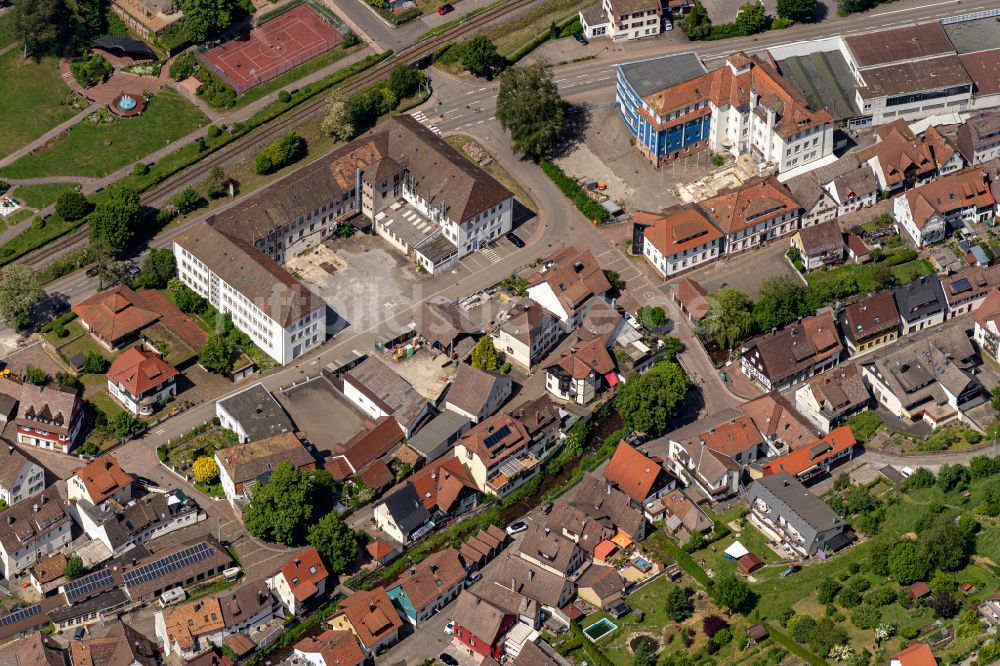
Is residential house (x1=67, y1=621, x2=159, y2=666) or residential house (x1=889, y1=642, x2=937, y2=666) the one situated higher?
residential house (x1=889, y1=642, x2=937, y2=666)

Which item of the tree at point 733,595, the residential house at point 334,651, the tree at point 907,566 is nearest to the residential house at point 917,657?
the tree at point 907,566

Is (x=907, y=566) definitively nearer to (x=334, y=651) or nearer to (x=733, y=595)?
(x=733, y=595)

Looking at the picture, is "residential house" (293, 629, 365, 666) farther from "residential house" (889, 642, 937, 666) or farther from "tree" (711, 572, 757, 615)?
"residential house" (889, 642, 937, 666)

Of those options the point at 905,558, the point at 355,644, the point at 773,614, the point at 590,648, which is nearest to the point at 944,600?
the point at 905,558

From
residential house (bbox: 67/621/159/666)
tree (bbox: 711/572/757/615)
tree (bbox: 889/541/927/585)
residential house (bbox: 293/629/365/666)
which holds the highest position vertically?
tree (bbox: 889/541/927/585)

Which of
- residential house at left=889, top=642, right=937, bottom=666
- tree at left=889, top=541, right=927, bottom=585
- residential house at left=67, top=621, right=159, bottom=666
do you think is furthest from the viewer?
residential house at left=67, top=621, right=159, bottom=666

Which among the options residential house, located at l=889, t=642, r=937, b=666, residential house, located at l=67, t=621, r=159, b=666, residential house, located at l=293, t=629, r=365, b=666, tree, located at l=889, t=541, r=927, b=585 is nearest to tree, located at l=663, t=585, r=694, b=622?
tree, located at l=889, t=541, r=927, b=585
